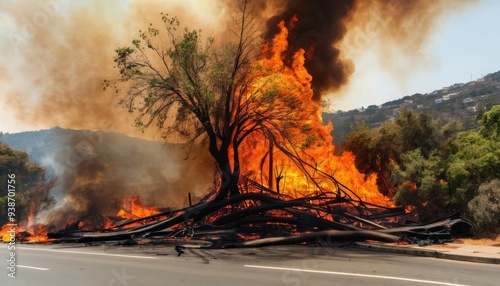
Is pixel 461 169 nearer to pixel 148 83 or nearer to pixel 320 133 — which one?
pixel 320 133

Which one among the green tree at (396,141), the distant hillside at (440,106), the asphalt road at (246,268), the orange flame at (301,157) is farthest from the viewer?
the distant hillside at (440,106)

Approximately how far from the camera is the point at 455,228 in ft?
45.0

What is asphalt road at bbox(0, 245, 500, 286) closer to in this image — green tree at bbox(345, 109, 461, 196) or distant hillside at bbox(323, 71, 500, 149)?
green tree at bbox(345, 109, 461, 196)

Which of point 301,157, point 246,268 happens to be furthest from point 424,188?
point 246,268

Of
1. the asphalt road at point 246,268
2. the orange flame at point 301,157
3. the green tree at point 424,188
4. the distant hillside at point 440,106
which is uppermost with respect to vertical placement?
the distant hillside at point 440,106

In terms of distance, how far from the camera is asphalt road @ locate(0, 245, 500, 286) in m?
7.82

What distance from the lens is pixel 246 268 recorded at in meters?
9.30

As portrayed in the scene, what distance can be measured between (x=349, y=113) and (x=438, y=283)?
194 ft

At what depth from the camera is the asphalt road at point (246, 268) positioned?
25.6ft

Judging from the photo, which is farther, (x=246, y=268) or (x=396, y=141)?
(x=396, y=141)

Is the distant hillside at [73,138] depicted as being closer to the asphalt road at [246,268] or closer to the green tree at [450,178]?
the asphalt road at [246,268]

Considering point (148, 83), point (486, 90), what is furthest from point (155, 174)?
point (486, 90)

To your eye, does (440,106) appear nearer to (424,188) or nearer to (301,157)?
(301,157)

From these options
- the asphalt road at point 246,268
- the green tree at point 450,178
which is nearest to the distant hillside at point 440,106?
the green tree at point 450,178
